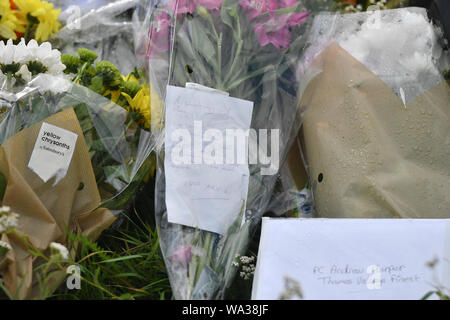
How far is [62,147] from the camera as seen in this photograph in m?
1.21

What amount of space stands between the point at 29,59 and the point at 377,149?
32.7 inches

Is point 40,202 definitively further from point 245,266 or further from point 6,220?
point 245,266

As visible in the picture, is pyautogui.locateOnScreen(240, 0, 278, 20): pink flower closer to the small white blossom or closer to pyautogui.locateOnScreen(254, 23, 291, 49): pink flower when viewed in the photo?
pyautogui.locateOnScreen(254, 23, 291, 49): pink flower

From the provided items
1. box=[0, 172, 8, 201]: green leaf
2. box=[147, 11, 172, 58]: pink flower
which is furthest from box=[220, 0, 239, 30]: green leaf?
box=[0, 172, 8, 201]: green leaf

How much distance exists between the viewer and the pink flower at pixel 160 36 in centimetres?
130

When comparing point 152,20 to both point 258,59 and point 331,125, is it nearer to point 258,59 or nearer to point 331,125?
point 258,59

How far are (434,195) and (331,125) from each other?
0.90 feet

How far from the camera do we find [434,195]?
1.22 m

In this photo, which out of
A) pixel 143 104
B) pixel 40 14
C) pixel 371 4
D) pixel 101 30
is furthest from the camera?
pixel 101 30

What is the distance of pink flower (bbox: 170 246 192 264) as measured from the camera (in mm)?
1145

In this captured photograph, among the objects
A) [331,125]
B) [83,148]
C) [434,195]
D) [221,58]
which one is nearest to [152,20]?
[221,58]

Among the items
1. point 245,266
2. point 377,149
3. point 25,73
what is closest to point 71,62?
point 25,73

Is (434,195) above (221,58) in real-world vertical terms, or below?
below

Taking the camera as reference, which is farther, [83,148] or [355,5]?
[355,5]
